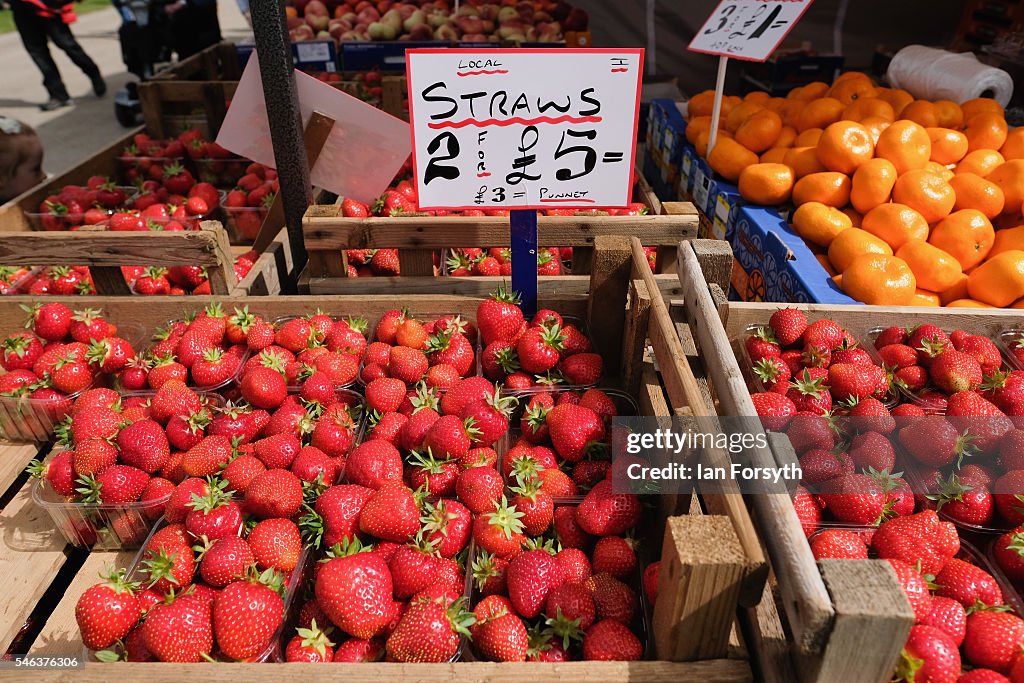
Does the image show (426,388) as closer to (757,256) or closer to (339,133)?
(339,133)

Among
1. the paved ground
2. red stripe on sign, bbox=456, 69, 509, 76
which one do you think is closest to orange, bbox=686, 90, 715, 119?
red stripe on sign, bbox=456, 69, 509, 76

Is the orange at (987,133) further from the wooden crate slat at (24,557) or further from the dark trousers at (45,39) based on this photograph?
the dark trousers at (45,39)

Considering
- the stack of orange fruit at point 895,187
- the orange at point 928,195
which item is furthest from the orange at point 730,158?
the orange at point 928,195

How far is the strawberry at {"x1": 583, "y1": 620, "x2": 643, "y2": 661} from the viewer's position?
1.26 meters

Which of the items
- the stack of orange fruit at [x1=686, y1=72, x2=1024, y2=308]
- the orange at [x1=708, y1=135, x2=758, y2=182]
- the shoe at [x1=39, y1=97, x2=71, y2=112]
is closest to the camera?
the stack of orange fruit at [x1=686, y1=72, x2=1024, y2=308]

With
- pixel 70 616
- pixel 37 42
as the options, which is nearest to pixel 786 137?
pixel 70 616

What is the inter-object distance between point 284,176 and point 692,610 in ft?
7.05

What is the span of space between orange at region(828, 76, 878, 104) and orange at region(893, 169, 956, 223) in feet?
4.10

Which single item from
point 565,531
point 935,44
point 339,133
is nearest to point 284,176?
point 339,133

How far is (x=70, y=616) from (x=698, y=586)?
58.9 inches

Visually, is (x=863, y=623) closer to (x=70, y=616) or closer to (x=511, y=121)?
(x=511, y=121)

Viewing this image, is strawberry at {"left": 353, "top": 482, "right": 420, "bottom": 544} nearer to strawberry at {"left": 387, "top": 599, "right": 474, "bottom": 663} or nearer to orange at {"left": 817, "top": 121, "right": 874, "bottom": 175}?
strawberry at {"left": 387, "top": 599, "right": 474, "bottom": 663}

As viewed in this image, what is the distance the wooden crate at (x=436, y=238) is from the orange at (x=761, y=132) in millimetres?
1382

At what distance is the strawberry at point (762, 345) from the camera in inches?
80.0
